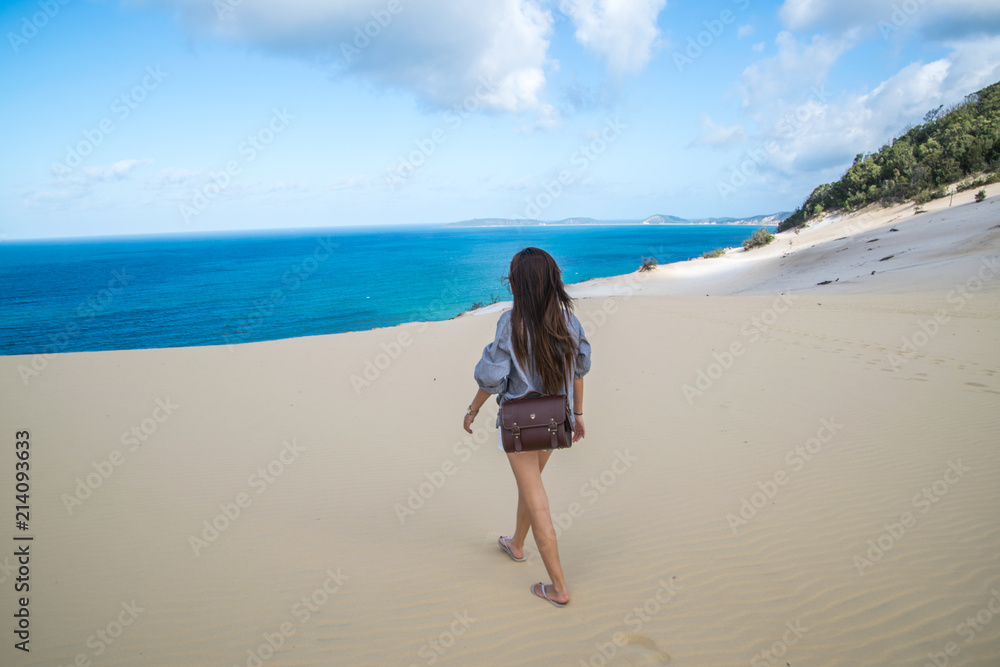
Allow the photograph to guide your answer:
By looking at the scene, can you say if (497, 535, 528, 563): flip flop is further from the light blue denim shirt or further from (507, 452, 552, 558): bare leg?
the light blue denim shirt

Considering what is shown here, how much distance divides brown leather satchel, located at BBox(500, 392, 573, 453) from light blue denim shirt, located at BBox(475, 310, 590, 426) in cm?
9

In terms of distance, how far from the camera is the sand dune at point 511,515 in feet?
9.37

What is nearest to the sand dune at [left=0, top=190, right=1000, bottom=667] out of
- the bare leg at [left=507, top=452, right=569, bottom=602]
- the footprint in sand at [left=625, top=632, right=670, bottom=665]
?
the footprint in sand at [left=625, top=632, right=670, bottom=665]

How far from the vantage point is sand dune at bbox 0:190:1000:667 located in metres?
2.86

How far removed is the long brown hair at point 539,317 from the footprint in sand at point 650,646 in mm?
1554

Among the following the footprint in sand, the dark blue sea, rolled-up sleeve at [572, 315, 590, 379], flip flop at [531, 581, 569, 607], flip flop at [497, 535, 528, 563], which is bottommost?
the footprint in sand

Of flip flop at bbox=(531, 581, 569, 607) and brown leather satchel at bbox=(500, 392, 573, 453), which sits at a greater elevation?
brown leather satchel at bbox=(500, 392, 573, 453)

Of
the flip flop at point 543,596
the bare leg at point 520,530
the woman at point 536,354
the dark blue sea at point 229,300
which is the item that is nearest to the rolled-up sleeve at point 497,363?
the woman at point 536,354

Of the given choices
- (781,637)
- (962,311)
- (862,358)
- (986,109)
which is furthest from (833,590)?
(986,109)

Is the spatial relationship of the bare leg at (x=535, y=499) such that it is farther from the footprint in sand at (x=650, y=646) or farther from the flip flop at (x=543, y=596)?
the footprint in sand at (x=650, y=646)

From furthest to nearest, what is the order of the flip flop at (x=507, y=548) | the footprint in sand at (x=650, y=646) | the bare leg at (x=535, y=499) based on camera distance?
the flip flop at (x=507, y=548) → the bare leg at (x=535, y=499) → the footprint in sand at (x=650, y=646)

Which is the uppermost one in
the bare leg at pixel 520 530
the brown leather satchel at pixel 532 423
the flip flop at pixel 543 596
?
the brown leather satchel at pixel 532 423

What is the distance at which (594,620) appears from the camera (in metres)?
2.94

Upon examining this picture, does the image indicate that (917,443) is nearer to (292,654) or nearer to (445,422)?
(445,422)
